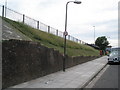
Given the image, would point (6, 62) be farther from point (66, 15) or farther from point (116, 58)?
point (116, 58)

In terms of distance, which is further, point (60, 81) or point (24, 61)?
point (60, 81)

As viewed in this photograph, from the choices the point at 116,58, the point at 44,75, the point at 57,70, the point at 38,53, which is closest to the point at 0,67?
the point at 38,53

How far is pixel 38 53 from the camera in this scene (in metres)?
13.4

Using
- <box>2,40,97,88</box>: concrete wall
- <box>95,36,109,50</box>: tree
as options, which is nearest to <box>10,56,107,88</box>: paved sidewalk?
<box>2,40,97,88</box>: concrete wall

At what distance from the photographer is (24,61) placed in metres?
11.4

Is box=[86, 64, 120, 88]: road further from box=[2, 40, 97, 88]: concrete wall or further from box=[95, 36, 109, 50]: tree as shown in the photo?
box=[95, 36, 109, 50]: tree

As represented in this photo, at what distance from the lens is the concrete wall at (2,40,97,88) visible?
980 centimetres

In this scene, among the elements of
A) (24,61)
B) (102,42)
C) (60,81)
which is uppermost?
(102,42)

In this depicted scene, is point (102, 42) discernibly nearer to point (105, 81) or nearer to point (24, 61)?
point (105, 81)

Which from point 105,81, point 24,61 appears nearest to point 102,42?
point 105,81

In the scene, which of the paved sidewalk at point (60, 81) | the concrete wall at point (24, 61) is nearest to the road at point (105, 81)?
the paved sidewalk at point (60, 81)

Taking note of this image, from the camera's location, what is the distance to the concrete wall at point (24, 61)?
9.80 metres

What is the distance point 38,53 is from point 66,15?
242 inches

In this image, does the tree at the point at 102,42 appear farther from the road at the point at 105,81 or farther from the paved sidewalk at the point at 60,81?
the paved sidewalk at the point at 60,81
